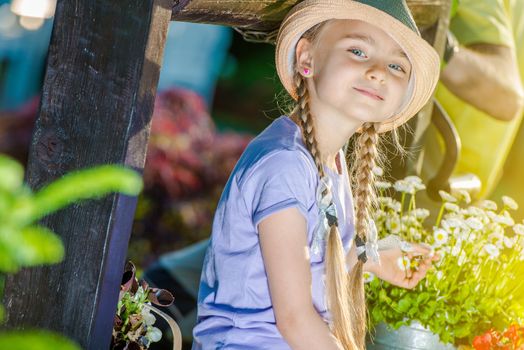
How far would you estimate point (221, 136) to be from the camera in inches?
257

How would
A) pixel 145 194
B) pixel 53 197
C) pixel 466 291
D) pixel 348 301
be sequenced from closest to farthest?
pixel 53 197
pixel 348 301
pixel 466 291
pixel 145 194

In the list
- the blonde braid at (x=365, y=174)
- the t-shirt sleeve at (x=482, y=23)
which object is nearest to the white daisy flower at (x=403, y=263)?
the blonde braid at (x=365, y=174)

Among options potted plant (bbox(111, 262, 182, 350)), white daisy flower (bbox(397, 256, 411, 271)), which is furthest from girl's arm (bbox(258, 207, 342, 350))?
white daisy flower (bbox(397, 256, 411, 271))

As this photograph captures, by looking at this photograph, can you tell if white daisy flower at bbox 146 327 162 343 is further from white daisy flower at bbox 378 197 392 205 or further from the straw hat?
white daisy flower at bbox 378 197 392 205

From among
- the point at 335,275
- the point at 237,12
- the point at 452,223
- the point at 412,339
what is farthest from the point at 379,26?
the point at 412,339

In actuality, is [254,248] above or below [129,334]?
above

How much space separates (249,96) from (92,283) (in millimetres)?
7095

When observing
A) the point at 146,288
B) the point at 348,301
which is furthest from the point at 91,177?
the point at 348,301

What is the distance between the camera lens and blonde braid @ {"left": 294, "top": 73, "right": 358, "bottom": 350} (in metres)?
2.05

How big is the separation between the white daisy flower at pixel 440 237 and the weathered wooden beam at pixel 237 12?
79cm

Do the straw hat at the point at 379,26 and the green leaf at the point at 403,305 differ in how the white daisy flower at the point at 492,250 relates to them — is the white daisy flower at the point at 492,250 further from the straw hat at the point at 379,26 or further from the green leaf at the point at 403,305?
the straw hat at the point at 379,26

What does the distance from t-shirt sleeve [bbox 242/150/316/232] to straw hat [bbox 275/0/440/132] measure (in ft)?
1.18

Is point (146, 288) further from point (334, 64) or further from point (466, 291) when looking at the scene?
point (466, 291)

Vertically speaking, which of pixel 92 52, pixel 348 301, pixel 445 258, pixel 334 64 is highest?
pixel 334 64
